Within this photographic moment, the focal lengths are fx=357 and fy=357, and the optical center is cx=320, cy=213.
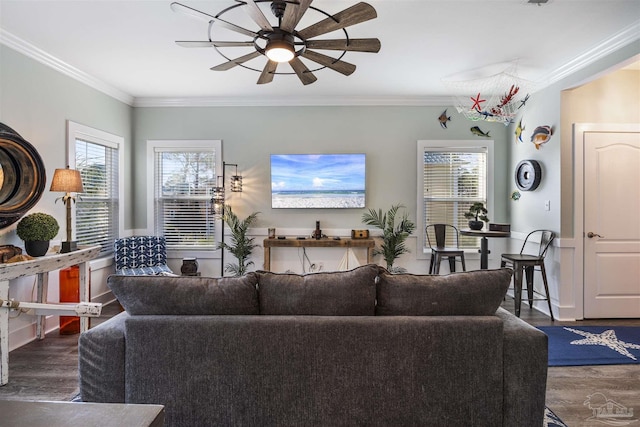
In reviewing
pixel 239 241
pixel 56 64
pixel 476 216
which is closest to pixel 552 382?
pixel 476 216

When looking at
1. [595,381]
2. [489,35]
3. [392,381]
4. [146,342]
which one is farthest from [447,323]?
[489,35]

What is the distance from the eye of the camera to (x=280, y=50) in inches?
93.7

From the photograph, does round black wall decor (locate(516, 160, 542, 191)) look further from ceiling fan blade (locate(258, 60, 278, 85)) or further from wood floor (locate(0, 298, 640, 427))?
ceiling fan blade (locate(258, 60, 278, 85))

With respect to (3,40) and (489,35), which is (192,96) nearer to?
(3,40)

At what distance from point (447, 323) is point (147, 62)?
378cm

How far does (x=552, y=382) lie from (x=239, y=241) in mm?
3694

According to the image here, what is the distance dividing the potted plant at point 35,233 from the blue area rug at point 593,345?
4.27 metres

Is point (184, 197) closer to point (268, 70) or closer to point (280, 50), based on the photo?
point (268, 70)

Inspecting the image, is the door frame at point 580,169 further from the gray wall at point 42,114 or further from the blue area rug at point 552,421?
the gray wall at point 42,114

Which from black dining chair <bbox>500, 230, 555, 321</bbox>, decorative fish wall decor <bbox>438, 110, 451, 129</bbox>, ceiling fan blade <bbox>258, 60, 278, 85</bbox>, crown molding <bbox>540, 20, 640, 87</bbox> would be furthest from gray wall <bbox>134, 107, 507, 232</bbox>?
ceiling fan blade <bbox>258, 60, 278, 85</bbox>

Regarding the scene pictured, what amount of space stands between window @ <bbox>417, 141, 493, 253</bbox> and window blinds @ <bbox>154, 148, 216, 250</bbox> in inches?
120

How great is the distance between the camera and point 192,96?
493 centimetres

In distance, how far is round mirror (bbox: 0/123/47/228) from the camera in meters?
2.93

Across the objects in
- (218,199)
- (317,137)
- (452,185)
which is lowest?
(218,199)
